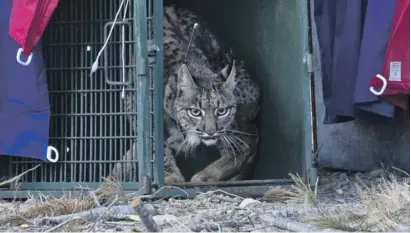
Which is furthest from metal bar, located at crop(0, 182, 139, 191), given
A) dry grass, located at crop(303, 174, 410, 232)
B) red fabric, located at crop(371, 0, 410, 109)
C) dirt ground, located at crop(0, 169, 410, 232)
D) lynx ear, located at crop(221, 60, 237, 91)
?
red fabric, located at crop(371, 0, 410, 109)

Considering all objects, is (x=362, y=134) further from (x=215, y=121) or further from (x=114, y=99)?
(x=114, y=99)

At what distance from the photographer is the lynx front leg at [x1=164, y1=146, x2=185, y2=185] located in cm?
527

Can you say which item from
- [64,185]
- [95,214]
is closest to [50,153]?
[64,185]

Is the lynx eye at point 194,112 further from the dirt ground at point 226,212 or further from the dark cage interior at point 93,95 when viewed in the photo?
the dirt ground at point 226,212

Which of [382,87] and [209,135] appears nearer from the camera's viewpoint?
[382,87]

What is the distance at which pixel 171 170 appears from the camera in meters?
5.39

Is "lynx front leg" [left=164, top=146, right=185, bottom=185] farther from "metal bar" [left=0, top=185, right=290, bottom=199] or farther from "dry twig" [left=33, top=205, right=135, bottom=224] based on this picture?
"dry twig" [left=33, top=205, right=135, bottom=224]

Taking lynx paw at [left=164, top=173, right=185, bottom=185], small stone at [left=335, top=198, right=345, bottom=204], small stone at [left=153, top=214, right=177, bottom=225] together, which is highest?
lynx paw at [left=164, top=173, right=185, bottom=185]

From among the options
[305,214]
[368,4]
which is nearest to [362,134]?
[368,4]

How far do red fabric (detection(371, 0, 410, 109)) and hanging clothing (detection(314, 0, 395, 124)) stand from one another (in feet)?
0.16

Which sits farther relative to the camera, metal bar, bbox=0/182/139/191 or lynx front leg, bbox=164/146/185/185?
lynx front leg, bbox=164/146/185/185

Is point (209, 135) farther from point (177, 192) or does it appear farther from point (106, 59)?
point (106, 59)

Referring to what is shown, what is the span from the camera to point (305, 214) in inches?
167

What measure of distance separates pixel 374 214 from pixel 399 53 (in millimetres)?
1214
